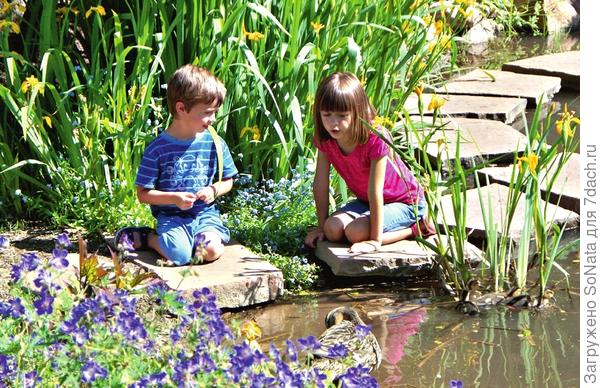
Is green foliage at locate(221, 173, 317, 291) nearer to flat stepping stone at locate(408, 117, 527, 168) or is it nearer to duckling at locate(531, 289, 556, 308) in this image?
flat stepping stone at locate(408, 117, 527, 168)

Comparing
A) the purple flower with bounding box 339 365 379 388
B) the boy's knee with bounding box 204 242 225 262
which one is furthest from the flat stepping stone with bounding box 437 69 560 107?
the purple flower with bounding box 339 365 379 388

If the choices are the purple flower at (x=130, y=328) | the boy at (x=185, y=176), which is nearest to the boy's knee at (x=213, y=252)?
the boy at (x=185, y=176)

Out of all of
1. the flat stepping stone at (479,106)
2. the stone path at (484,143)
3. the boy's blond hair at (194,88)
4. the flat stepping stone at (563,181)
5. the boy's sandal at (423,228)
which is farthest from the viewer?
the flat stepping stone at (479,106)

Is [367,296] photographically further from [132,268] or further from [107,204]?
[107,204]

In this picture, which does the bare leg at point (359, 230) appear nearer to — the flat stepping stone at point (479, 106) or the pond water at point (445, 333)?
the pond water at point (445, 333)

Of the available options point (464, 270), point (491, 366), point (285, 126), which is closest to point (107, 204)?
point (285, 126)

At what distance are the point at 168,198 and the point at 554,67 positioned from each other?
13.6 feet

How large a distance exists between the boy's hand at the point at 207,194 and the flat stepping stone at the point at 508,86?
2715 millimetres

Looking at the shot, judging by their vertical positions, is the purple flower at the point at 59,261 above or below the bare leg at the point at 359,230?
above

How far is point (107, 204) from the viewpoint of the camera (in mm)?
4406

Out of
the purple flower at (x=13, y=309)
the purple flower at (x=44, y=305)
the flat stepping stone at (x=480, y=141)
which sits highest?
the purple flower at (x=44, y=305)

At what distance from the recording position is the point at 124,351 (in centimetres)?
Answer: 235

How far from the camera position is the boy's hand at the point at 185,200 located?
4.04m

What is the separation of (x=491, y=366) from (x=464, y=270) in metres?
0.57
